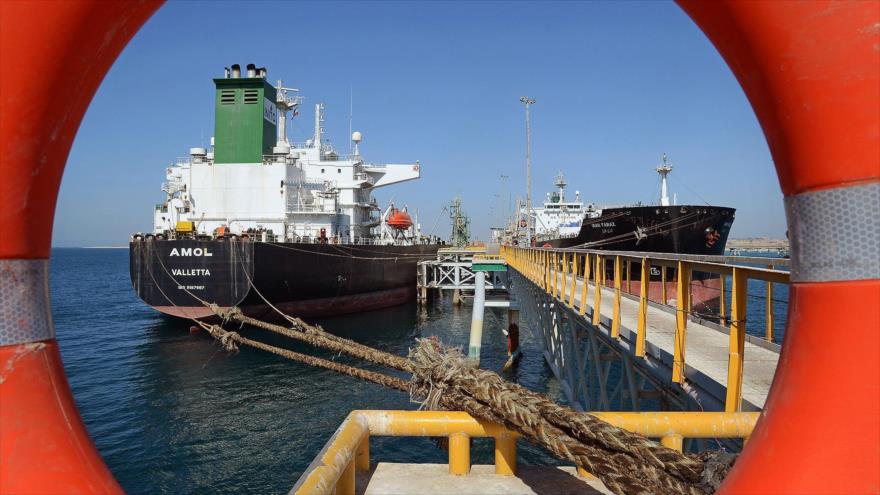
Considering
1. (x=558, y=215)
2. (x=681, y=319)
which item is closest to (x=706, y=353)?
(x=681, y=319)

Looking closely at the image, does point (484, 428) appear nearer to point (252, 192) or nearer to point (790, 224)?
point (790, 224)

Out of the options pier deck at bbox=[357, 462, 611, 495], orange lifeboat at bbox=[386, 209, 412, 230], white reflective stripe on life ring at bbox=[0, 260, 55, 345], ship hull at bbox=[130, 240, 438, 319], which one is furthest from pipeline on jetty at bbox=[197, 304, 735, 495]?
orange lifeboat at bbox=[386, 209, 412, 230]

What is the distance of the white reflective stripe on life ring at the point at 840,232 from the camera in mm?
1785

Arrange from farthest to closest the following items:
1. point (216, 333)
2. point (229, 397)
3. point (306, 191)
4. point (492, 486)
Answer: point (306, 191), point (229, 397), point (216, 333), point (492, 486)

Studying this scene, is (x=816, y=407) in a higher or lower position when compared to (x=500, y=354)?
higher

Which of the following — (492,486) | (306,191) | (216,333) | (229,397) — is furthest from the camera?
(306,191)

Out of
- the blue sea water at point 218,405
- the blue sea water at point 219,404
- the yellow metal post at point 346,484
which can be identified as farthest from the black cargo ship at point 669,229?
the yellow metal post at point 346,484

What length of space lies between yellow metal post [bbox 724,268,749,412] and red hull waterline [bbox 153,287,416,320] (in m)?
21.2

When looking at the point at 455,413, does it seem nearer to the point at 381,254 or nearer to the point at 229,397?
the point at 229,397

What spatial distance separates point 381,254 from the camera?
33188 millimetres

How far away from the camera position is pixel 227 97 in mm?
29062

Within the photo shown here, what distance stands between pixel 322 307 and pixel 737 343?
969 inches

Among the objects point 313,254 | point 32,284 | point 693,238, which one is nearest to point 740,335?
point 32,284

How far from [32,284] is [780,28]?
124 inches
